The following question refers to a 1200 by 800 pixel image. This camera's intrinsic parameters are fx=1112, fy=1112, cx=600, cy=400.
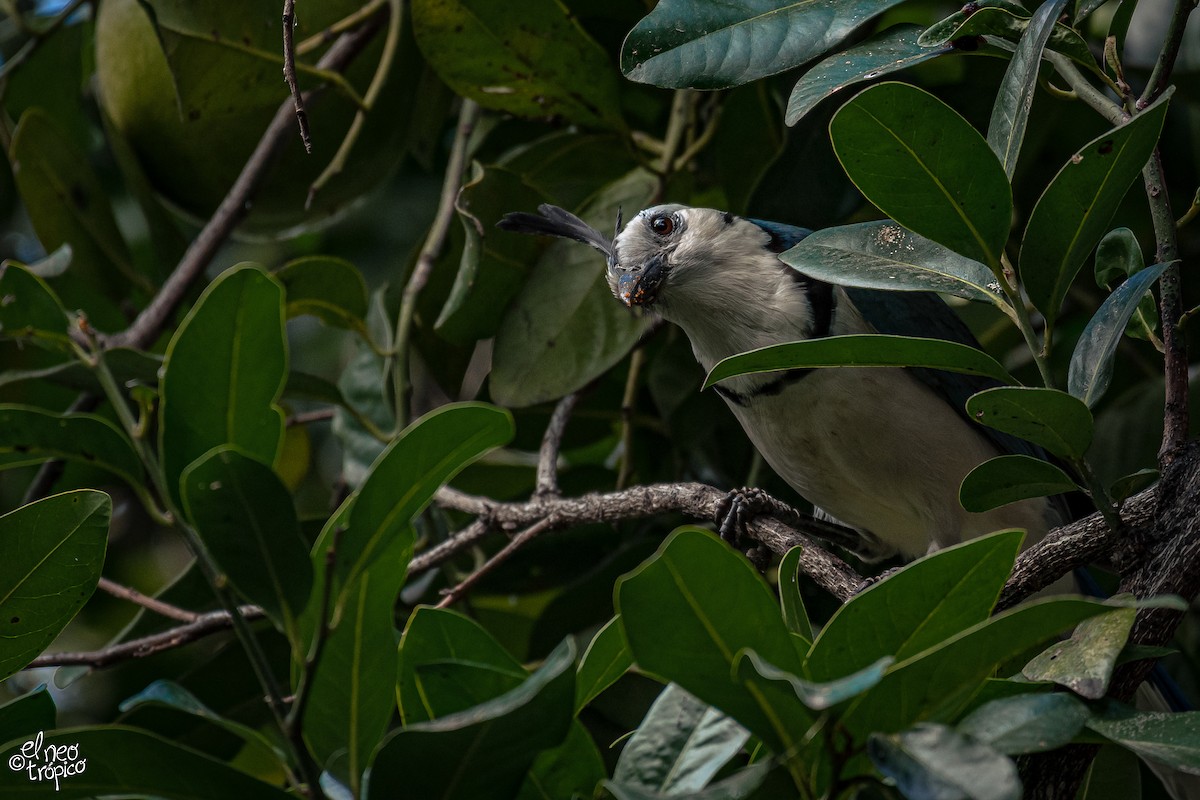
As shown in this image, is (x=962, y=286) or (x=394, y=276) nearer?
(x=962, y=286)

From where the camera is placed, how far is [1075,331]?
2.91 meters

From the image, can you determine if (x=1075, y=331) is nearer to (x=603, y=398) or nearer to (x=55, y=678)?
(x=603, y=398)

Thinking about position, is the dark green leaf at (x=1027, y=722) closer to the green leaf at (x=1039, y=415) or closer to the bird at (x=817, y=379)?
the green leaf at (x=1039, y=415)

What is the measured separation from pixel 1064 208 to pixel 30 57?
2911 millimetres

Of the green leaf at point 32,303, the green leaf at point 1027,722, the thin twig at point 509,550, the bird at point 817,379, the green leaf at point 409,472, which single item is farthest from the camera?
the bird at point 817,379

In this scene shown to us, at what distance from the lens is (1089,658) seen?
1.17 meters

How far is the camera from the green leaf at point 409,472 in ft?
3.59

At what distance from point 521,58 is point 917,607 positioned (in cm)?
172

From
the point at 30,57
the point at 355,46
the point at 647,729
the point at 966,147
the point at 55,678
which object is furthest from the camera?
the point at 30,57

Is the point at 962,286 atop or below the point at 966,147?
below

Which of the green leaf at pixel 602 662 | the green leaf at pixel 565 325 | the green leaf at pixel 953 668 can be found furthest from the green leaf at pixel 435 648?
the green leaf at pixel 565 325

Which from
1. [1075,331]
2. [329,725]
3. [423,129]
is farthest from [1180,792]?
[423,129]

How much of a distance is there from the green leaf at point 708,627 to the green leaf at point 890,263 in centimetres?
55

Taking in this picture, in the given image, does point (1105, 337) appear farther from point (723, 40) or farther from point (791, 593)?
point (723, 40)
